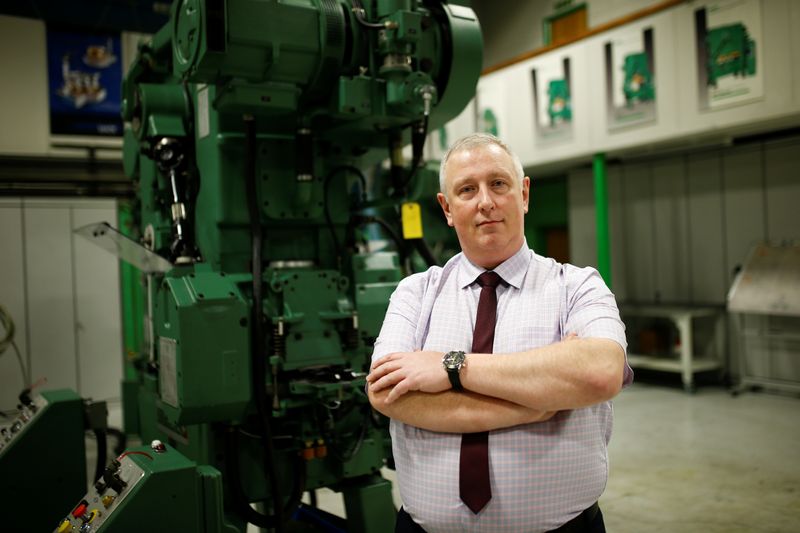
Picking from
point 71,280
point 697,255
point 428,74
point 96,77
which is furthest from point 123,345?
point 697,255

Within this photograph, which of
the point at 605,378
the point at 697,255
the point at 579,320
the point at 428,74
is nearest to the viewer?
the point at 605,378

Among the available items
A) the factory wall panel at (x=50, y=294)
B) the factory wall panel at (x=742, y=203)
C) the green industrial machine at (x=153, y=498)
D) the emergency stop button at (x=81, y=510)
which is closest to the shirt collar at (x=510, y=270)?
the green industrial machine at (x=153, y=498)

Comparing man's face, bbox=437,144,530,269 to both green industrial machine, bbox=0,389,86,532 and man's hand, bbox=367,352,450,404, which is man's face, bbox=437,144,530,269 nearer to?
man's hand, bbox=367,352,450,404

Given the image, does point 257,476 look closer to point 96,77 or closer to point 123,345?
point 123,345

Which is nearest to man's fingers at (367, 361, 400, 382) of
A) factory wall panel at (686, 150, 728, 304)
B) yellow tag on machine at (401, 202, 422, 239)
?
yellow tag on machine at (401, 202, 422, 239)

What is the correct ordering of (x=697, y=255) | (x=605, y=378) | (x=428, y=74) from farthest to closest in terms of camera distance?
(x=697, y=255), (x=428, y=74), (x=605, y=378)

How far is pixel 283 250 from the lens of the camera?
10.1 ft

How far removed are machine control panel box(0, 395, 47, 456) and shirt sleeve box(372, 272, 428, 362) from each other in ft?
7.26

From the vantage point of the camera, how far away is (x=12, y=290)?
6434 mm

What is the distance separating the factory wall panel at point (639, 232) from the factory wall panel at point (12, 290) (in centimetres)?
629

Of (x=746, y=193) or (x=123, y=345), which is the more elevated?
(x=746, y=193)

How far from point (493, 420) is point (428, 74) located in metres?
1.86

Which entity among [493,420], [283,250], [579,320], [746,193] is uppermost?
[746,193]

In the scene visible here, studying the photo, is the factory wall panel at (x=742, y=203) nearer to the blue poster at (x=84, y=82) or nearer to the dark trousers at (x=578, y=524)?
the dark trousers at (x=578, y=524)
